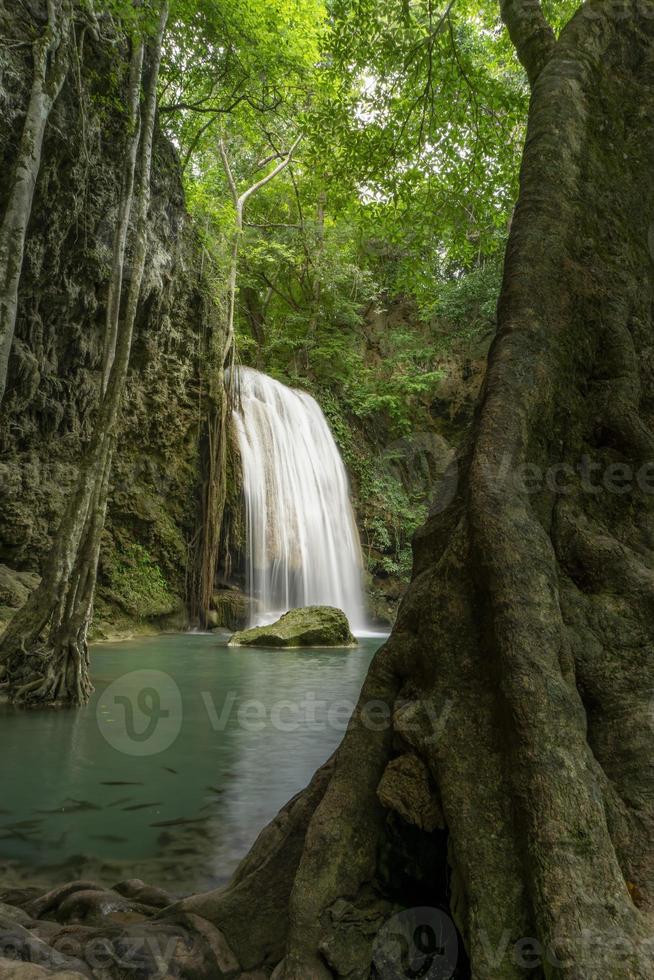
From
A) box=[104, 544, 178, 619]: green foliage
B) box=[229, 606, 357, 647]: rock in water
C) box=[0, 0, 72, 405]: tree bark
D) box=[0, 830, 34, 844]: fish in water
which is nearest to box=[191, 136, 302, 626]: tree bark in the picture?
box=[104, 544, 178, 619]: green foliage

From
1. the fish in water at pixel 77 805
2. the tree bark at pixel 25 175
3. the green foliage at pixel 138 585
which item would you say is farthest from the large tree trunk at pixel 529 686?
the green foliage at pixel 138 585

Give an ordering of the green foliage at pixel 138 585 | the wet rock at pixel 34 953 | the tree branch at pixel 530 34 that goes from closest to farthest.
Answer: the wet rock at pixel 34 953, the tree branch at pixel 530 34, the green foliage at pixel 138 585

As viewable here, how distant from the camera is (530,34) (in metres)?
4.15

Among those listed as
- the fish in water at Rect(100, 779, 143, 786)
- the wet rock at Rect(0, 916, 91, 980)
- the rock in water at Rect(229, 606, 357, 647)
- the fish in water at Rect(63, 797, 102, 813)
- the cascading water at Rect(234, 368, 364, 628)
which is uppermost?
the cascading water at Rect(234, 368, 364, 628)

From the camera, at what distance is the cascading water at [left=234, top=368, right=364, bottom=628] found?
1744 centimetres

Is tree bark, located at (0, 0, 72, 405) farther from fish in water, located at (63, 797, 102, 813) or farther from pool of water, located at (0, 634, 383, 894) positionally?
fish in water, located at (63, 797, 102, 813)

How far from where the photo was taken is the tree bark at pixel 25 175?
6.23 metres

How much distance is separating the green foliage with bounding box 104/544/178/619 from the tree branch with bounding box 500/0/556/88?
12424 millimetres

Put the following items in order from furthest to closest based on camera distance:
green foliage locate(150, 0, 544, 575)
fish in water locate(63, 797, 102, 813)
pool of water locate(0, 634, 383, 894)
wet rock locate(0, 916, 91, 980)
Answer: green foliage locate(150, 0, 544, 575), fish in water locate(63, 797, 102, 813), pool of water locate(0, 634, 383, 894), wet rock locate(0, 916, 91, 980)

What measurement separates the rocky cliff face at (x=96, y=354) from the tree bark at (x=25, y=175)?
5.01 feet

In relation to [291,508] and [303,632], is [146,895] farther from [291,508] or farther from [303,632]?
[291,508]

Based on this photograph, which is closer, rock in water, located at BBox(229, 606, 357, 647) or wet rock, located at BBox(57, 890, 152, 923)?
wet rock, located at BBox(57, 890, 152, 923)

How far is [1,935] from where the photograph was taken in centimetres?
221

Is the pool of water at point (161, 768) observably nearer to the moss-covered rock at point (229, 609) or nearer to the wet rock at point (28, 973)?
the wet rock at point (28, 973)
